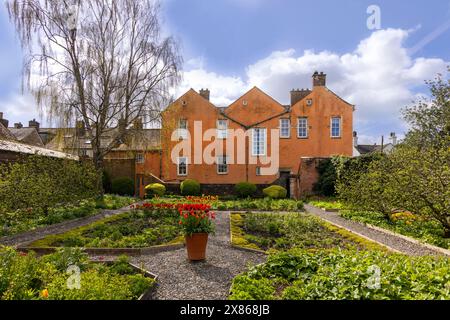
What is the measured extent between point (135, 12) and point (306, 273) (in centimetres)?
1921

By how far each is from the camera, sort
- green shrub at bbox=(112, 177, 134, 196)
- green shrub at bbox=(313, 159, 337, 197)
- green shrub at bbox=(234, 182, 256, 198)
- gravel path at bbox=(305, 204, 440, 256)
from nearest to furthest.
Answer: gravel path at bbox=(305, 204, 440, 256) < green shrub at bbox=(313, 159, 337, 197) < green shrub at bbox=(234, 182, 256, 198) < green shrub at bbox=(112, 177, 134, 196)

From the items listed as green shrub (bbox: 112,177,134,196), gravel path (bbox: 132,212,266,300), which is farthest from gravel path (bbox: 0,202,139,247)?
green shrub (bbox: 112,177,134,196)

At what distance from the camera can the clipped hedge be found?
36.1 feet

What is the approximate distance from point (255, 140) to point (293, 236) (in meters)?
20.9

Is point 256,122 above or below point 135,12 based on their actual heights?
below

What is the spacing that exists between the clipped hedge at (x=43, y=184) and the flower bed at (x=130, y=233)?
2.54 meters

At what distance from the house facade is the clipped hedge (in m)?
13.3

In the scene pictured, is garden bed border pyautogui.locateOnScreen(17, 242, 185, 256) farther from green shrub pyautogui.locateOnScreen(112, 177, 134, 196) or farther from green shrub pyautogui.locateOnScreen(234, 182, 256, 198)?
green shrub pyautogui.locateOnScreen(112, 177, 134, 196)

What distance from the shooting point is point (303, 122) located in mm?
29453

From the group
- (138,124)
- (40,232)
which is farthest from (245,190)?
(40,232)

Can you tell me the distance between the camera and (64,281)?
4156 mm

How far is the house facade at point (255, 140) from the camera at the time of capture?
29.0 m
